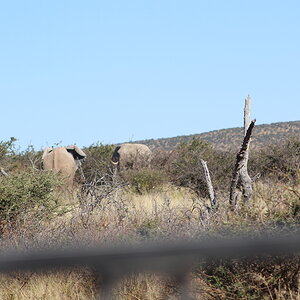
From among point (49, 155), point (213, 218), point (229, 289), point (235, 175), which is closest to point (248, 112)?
point (235, 175)

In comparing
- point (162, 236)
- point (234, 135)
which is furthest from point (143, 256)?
point (234, 135)

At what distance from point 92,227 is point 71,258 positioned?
345 inches

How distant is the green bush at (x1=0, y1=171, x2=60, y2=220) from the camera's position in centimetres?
1213

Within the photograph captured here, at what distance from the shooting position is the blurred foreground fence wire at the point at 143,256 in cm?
117

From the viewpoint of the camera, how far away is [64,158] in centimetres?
2939

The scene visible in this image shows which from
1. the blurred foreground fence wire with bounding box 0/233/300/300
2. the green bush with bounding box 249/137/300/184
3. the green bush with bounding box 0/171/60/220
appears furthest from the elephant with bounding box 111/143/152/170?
the blurred foreground fence wire with bounding box 0/233/300/300

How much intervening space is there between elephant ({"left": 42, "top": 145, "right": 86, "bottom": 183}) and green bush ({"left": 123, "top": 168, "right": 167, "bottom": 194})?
5.51m

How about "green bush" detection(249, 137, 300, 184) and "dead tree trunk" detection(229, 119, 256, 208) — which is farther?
"green bush" detection(249, 137, 300, 184)

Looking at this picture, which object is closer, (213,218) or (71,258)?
(71,258)

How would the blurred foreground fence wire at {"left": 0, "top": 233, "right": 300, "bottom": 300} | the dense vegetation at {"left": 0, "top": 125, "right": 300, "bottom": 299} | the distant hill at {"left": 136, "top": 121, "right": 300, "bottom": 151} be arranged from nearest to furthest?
the blurred foreground fence wire at {"left": 0, "top": 233, "right": 300, "bottom": 300} < the dense vegetation at {"left": 0, "top": 125, "right": 300, "bottom": 299} < the distant hill at {"left": 136, "top": 121, "right": 300, "bottom": 151}

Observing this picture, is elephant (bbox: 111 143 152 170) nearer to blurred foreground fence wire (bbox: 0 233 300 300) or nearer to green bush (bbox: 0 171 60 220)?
green bush (bbox: 0 171 60 220)

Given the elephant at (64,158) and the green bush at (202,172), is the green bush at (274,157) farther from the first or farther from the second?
the elephant at (64,158)

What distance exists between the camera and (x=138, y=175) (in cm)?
2366

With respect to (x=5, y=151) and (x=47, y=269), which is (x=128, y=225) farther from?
(x=5, y=151)
